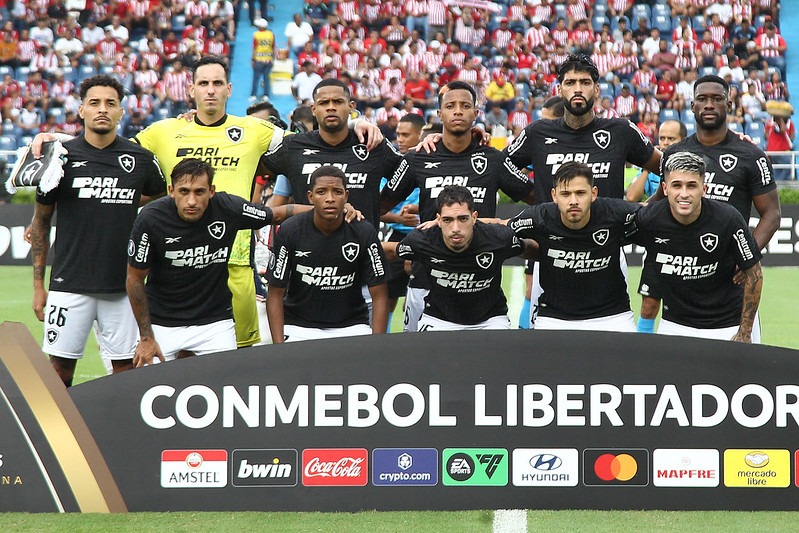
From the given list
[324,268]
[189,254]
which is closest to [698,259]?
[324,268]

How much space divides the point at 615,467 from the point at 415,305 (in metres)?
2.11

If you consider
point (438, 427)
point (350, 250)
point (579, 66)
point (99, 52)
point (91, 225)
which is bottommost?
point (438, 427)

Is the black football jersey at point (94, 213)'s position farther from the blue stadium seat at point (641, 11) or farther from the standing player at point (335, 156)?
the blue stadium seat at point (641, 11)

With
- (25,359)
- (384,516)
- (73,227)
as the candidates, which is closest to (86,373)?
(73,227)

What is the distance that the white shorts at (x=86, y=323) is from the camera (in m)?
6.27

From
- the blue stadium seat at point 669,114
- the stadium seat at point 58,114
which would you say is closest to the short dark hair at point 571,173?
the blue stadium seat at point 669,114

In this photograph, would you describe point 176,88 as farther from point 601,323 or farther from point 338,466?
point 338,466

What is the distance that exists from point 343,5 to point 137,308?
2187cm

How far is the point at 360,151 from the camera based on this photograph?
22.2ft

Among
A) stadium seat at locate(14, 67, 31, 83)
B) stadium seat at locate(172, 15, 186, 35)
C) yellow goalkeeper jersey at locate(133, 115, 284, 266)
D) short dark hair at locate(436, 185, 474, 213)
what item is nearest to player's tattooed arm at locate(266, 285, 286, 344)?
yellow goalkeeper jersey at locate(133, 115, 284, 266)

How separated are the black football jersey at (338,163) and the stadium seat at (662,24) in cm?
2028

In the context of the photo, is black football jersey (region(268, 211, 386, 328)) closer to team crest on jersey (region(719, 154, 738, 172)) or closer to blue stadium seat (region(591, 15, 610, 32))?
team crest on jersey (region(719, 154, 738, 172))

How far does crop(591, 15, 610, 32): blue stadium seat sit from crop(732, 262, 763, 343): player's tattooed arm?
20.6 meters

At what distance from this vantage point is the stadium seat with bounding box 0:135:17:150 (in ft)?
72.9
